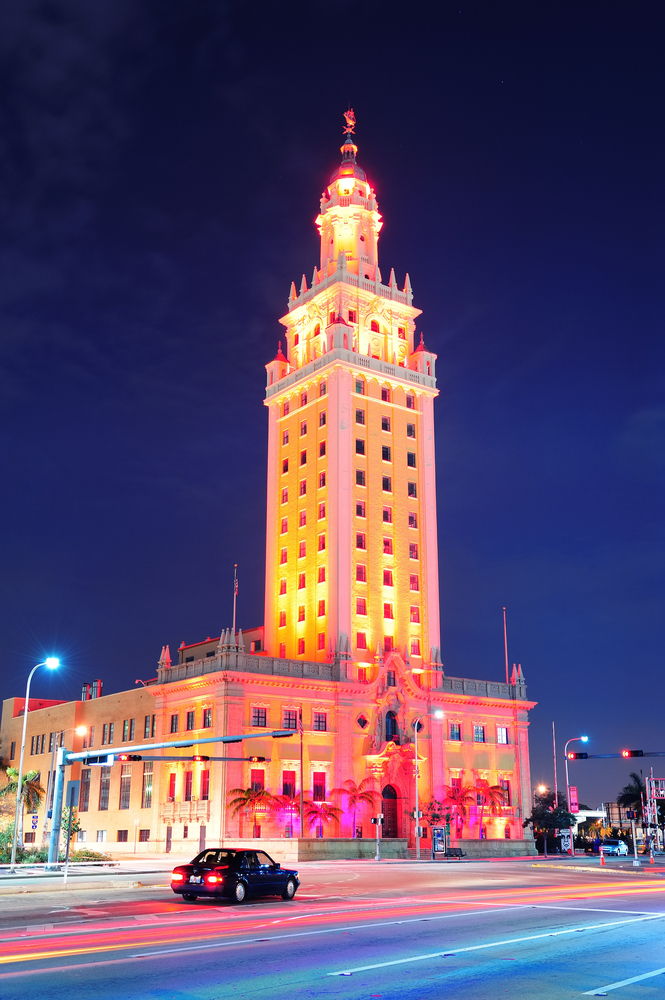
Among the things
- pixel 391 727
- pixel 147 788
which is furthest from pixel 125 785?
pixel 391 727

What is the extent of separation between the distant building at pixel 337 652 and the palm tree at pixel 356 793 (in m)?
0.73

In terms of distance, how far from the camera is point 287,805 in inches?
2864

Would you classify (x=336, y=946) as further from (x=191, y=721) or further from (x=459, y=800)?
(x=459, y=800)

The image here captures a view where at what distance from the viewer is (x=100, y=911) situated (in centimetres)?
2481

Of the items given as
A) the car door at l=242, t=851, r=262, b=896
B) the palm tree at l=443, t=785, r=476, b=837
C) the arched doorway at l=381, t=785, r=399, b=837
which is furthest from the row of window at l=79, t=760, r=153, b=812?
the car door at l=242, t=851, r=262, b=896

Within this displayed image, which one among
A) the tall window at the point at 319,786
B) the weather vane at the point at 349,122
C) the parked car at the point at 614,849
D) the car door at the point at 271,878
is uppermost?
the weather vane at the point at 349,122

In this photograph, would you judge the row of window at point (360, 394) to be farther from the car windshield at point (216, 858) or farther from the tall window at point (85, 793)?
the car windshield at point (216, 858)

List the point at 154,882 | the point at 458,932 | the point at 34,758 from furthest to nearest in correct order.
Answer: the point at 34,758, the point at 154,882, the point at 458,932

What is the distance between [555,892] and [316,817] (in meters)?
44.2

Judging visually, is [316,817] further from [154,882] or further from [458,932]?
[458,932]

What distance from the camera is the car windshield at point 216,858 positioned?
27469mm

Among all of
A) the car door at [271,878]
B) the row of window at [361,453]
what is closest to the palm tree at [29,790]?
the row of window at [361,453]

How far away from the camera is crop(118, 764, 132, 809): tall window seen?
8400cm

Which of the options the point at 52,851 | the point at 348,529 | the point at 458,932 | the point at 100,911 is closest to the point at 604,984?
the point at 458,932
